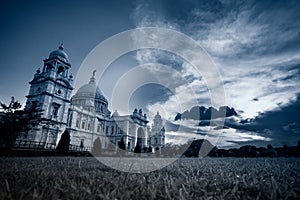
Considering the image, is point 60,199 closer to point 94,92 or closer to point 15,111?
point 15,111

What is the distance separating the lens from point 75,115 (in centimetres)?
4497

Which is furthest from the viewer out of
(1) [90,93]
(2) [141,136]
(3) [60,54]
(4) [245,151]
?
(2) [141,136]

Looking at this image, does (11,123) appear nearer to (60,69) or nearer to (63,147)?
(63,147)

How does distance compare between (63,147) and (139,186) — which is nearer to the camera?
(139,186)

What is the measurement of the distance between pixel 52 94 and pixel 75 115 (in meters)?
10.5

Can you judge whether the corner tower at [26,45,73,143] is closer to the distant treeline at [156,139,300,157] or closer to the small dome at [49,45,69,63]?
the small dome at [49,45,69,63]

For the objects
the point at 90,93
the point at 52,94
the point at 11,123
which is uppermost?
the point at 90,93

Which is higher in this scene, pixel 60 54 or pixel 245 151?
pixel 60 54

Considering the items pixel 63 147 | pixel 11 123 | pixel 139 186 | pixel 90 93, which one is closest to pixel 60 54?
pixel 90 93

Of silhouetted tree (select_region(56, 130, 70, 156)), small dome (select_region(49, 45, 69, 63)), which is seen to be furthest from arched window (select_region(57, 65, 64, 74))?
silhouetted tree (select_region(56, 130, 70, 156))

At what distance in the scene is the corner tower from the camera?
34406 millimetres

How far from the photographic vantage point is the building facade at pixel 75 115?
3522cm

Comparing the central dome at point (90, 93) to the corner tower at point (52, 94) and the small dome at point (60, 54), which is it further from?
the small dome at point (60, 54)

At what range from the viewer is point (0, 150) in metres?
12.8
